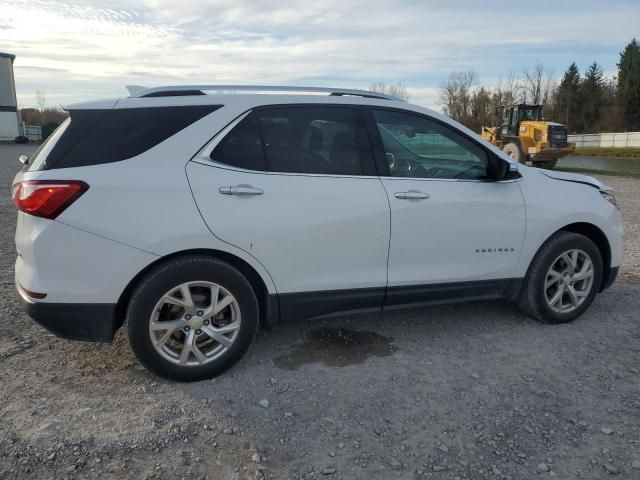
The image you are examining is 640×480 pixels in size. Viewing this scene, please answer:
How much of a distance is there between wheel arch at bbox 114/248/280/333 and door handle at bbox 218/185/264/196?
381mm

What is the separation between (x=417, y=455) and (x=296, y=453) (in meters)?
0.63

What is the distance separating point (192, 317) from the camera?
3346 millimetres

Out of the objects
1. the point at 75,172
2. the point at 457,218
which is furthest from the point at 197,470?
the point at 457,218

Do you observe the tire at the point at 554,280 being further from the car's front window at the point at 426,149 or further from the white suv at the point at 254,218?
the car's front window at the point at 426,149

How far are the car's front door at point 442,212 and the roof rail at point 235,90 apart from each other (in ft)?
0.86

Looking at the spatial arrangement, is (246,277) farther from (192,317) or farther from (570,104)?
(570,104)

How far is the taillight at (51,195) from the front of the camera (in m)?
3.05

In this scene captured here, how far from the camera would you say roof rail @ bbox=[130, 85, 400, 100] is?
3.59 m

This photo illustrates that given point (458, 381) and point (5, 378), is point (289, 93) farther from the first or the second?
point (5, 378)

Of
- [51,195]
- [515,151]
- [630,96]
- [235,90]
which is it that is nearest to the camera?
[51,195]

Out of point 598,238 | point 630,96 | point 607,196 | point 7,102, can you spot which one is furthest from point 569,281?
point 630,96

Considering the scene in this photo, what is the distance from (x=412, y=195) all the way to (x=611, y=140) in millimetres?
66389

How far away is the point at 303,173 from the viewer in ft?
11.7

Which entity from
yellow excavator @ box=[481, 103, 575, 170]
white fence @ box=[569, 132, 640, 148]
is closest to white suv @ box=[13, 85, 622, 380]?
yellow excavator @ box=[481, 103, 575, 170]
